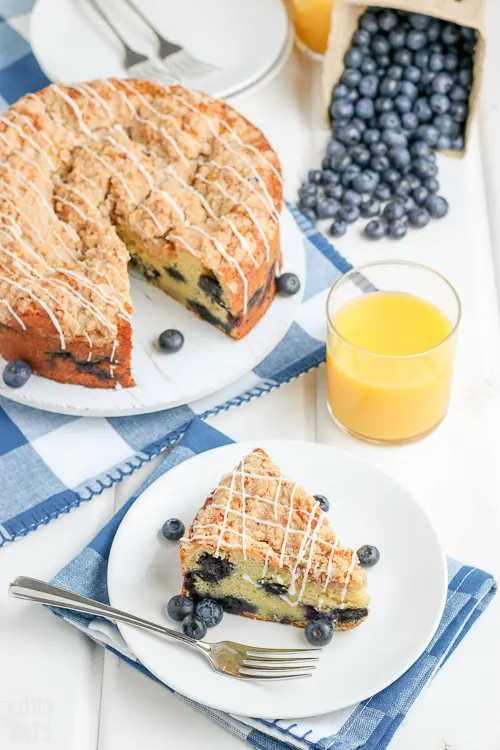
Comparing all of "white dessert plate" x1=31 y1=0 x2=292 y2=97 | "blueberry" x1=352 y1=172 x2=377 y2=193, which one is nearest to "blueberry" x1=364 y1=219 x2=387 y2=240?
"blueberry" x1=352 y1=172 x2=377 y2=193

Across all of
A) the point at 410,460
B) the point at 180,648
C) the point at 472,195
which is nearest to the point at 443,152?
the point at 472,195

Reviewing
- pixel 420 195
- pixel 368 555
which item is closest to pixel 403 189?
pixel 420 195

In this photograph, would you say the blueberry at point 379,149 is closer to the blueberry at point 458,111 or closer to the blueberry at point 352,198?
the blueberry at point 352,198

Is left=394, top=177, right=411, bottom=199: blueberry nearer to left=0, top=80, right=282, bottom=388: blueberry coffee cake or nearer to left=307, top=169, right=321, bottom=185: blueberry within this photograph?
left=307, top=169, right=321, bottom=185: blueberry

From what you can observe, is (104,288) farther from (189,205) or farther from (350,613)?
(350,613)

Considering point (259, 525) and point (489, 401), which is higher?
point (259, 525)

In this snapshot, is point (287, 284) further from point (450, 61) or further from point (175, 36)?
point (175, 36)

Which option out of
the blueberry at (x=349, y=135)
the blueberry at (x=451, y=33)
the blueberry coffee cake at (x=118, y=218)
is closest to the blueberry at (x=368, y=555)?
the blueberry coffee cake at (x=118, y=218)
